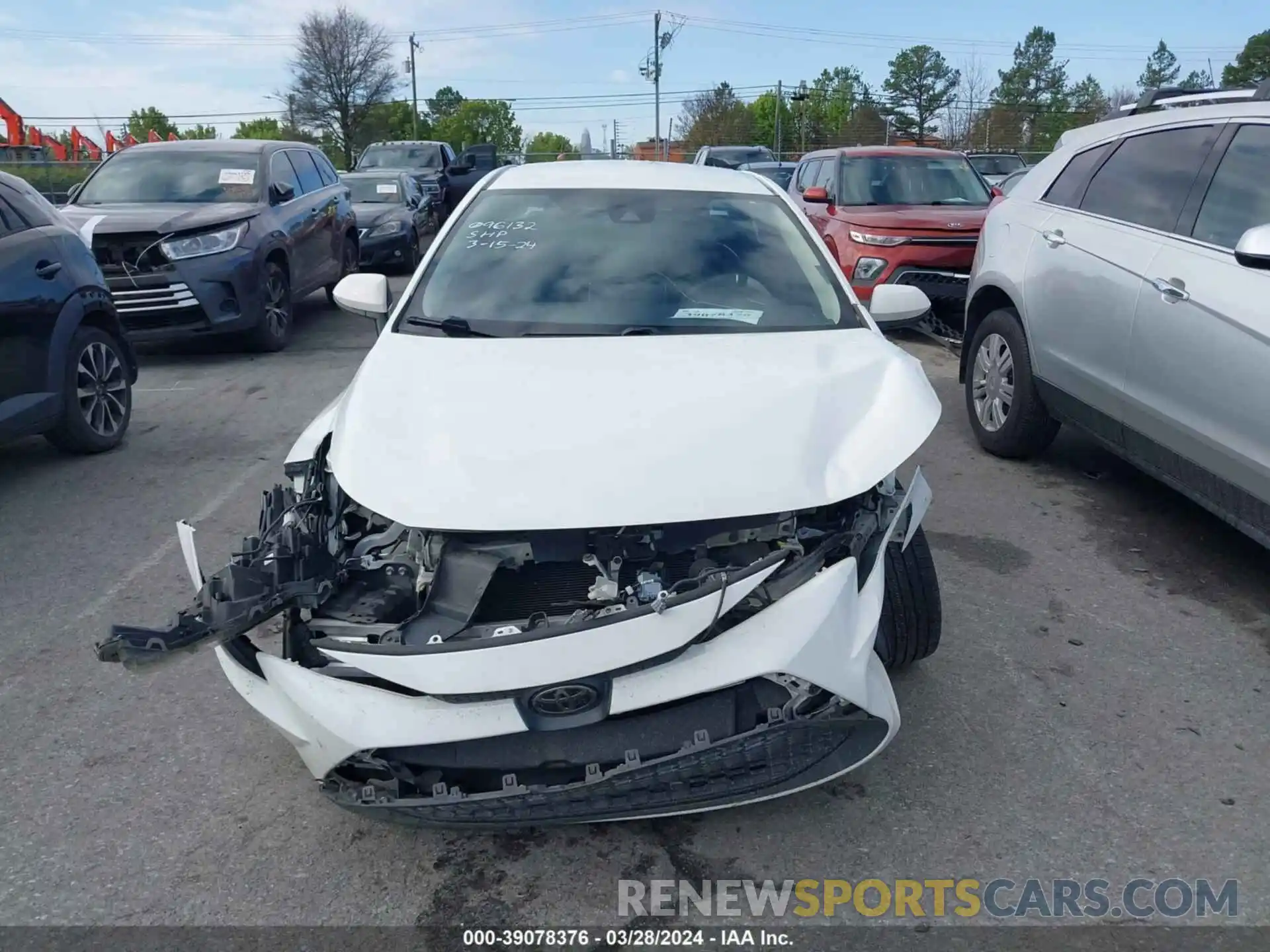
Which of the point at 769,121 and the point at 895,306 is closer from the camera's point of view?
the point at 895,306

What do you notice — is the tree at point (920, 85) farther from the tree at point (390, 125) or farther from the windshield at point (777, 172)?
the windshield at point (777, 172)

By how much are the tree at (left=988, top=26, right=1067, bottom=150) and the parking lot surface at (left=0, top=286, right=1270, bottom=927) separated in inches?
1811

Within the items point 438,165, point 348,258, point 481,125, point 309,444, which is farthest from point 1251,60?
point 481,125

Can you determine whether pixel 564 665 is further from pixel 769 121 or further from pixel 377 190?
pixel 769 121

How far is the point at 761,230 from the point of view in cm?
417

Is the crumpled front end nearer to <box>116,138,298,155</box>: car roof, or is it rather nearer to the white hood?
the white hood

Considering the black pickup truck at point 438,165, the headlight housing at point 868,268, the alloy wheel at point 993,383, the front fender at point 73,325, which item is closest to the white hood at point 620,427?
the alloy wheel at point 993,383

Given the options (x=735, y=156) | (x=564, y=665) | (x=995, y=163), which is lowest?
(x=564, y=665)

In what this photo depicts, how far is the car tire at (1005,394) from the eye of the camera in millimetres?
5551

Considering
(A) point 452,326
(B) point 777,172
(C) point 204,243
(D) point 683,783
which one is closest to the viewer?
(D) point 683,783

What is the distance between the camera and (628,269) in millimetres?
3869

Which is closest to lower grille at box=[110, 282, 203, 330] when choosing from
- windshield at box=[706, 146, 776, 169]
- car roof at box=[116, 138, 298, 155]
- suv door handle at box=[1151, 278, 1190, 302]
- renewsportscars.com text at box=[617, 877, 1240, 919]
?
car roof at box=[116, 138, 298, 155]

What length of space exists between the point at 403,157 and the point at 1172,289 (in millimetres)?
18089

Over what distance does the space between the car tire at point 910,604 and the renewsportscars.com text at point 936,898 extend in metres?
0.85
